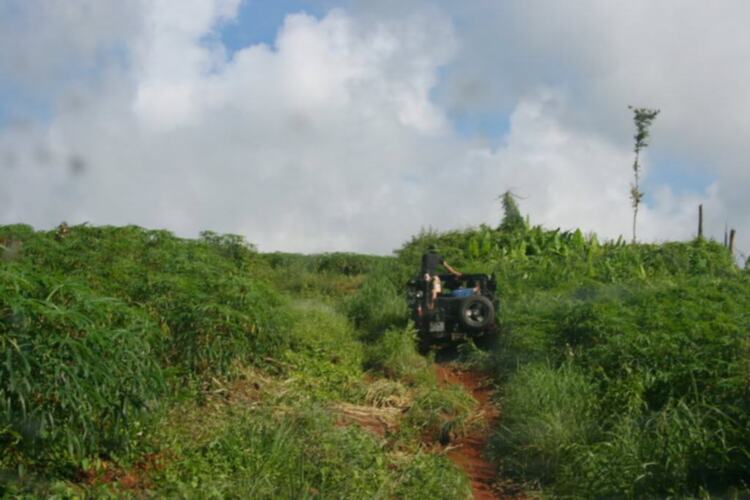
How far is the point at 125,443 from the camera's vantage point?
6.73m

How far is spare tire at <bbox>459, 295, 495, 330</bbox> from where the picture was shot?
14258 millimetres

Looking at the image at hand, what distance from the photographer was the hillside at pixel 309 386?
619 centimetres

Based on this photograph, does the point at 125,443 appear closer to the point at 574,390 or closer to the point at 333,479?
the point at 333,479

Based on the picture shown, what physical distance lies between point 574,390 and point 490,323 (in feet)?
16.3

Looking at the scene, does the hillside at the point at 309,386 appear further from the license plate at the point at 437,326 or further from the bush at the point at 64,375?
the license plate at the point at 437,326

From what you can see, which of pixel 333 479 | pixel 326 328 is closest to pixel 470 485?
pixel 333 479

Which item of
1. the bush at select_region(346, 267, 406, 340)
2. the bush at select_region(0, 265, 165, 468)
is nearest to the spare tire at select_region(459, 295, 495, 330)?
the bush at select_region(346, 267, 406, 340)

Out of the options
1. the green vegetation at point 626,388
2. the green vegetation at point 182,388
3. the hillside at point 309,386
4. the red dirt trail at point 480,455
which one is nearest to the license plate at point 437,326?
the hillside at point 309,386

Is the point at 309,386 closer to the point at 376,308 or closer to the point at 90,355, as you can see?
the point at 90,355

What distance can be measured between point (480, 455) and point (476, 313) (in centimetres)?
560

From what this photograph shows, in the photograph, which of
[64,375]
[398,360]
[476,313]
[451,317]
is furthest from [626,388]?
[64,375]

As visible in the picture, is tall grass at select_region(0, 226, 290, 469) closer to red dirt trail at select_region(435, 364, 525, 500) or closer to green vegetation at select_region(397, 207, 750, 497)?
red dirt trail at select_region(435, 364, 525, 500)

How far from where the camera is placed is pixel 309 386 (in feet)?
33.8

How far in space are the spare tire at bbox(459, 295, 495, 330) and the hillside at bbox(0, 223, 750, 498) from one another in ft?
0.97
